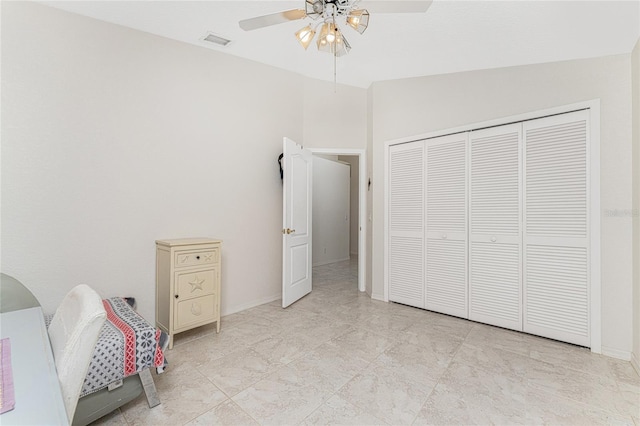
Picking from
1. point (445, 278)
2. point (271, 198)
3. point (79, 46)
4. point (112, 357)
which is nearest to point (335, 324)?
point (445, 278)

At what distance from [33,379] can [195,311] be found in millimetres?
1810

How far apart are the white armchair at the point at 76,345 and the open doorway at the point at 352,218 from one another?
326cm

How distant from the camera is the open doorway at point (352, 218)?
13.2 ft

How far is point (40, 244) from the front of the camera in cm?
214

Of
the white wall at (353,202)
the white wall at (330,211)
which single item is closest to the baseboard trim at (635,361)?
the white wall at (330,211)

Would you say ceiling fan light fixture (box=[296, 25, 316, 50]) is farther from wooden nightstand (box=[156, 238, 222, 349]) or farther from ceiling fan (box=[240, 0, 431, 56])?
wooden nightstand (box=[156, 238, 222, 349])

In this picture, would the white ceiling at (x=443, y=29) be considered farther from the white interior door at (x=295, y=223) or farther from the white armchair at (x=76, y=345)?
the white armchair at (x=76, y=345)

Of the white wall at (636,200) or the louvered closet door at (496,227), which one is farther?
the louvered closet door at (496,227)

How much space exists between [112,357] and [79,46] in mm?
2397

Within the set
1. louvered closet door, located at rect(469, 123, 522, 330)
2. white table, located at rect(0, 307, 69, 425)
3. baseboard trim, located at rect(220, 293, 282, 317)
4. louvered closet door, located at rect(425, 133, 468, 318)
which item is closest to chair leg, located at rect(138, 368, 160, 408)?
white table, located at rect(0, 307, 69, 425)

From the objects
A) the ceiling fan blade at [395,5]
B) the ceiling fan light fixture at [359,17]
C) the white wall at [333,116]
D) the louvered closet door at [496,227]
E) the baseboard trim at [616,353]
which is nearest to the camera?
the ceiling fan blade at [395,5]

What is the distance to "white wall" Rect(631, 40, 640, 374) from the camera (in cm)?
210

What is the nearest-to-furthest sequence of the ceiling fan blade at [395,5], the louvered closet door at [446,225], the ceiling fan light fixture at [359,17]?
the ceiling fan blade at [395,5]
the ceiling fan light fixture at [359,17]
the louvered closet door at [446,225]

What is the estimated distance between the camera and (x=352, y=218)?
788 centimetres
